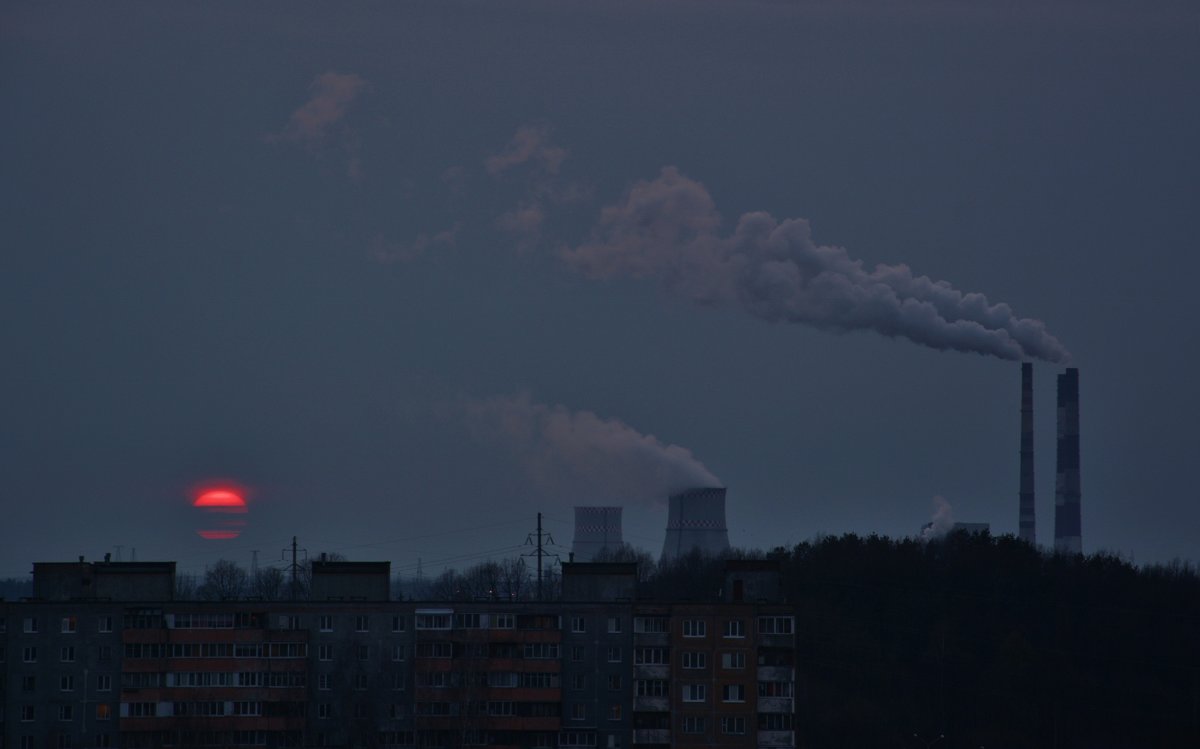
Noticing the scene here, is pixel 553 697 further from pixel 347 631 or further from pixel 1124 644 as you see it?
pixel 1124 644

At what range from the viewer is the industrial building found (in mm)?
48375

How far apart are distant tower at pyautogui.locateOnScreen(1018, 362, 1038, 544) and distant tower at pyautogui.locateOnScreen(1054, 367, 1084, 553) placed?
2.05 metres

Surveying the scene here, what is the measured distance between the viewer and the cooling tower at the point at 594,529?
371ft

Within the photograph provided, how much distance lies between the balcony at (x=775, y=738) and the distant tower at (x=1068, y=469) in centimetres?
7749

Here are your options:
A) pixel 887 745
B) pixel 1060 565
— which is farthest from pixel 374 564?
pixel 1060 565

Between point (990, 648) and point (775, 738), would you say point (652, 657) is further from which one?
point (990, 648)

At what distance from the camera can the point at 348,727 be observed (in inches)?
1923

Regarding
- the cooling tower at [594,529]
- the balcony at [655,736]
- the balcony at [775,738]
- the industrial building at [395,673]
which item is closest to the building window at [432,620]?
the industrial building at [395,673]

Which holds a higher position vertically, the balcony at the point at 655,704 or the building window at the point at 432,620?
the building window at the point at 432,620

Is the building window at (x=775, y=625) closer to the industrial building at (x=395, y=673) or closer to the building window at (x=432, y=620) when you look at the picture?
the industrial building at (x=395, y=673)

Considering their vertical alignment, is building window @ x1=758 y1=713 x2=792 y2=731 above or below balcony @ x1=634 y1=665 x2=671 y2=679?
below

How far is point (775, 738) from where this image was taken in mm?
48438

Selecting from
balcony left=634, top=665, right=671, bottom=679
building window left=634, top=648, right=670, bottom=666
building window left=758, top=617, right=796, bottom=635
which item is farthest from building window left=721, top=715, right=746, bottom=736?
building window left=758, top=617, right=796, bottom=635

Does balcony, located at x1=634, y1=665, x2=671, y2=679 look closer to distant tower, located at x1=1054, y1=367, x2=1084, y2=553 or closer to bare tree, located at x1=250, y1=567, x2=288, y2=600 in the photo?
bare tree, located at x1=250, y1=567, x2=288, y2=600
